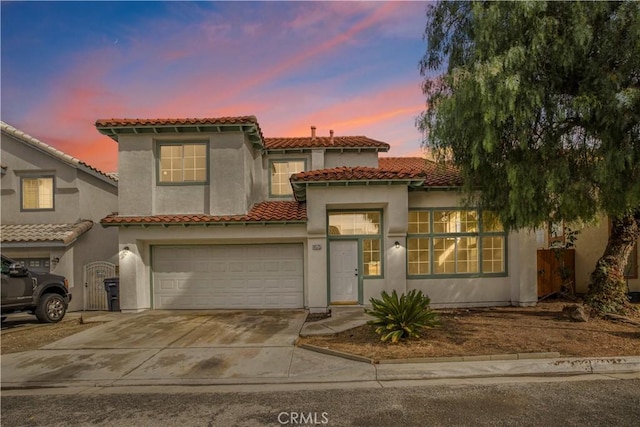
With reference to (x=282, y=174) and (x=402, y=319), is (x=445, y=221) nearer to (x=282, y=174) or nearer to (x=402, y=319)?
(x=402, y=319)

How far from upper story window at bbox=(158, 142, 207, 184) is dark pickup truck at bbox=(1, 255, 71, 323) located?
4.41 meters

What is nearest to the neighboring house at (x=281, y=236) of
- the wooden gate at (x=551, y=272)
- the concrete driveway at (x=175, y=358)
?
the wooden gate at (x=551, y=272)

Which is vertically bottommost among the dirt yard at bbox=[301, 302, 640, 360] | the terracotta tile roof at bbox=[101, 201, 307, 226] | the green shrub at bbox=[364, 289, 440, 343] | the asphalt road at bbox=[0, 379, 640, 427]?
the asphalt road at bbox=[0, 379, 640, 427]

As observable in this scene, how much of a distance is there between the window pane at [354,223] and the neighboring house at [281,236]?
32mm

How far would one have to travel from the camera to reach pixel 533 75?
7.41 m

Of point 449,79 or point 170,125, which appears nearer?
point 449,79

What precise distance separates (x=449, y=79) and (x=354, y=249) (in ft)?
18.7

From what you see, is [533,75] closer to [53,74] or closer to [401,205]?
[401,205]


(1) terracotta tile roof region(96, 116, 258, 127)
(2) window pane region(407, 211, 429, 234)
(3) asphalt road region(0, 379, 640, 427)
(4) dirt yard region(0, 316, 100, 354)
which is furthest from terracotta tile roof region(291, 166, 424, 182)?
(4) dirt yard region(0, 316, 100, 354)

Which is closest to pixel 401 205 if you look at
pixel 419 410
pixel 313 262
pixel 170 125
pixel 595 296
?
pixel 313 262

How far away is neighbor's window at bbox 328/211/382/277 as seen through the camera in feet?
37.6

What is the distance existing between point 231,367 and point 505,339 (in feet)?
17.8

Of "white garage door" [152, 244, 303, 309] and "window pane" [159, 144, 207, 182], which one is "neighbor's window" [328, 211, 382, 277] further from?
"window pane" [159, 144, 207, 182]

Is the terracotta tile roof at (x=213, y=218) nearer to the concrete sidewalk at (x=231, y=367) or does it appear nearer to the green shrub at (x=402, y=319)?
the concrete sidewalk at (x=231, y=367)
